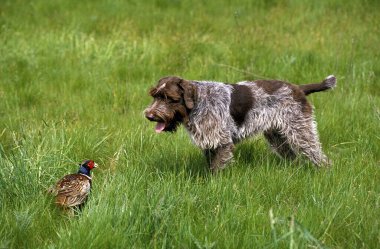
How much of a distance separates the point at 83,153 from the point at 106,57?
11.8 feet

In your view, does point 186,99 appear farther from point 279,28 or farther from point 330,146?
point 279,28

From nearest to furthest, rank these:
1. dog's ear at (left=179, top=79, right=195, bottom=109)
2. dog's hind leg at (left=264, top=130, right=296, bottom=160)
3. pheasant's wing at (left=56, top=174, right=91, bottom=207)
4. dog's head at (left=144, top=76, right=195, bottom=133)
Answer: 1. pheasant's wing at (left=56, top=174, right=91, bottom=207)
2. dog's head at (left=144, top=76, right=195, bottom=133)
3. dog's ear at (left=179, top=79, right=195, bottom=109)
4. dog's hind leg at (left=264, top=130, right=296, bottom=160)

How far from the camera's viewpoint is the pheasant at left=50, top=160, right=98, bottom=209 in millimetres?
4516

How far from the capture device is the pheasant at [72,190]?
4.52 metres

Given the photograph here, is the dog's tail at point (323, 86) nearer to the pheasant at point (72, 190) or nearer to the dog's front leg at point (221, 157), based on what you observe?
the dog's front leg at point (221, 157)

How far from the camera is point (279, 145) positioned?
6109mm

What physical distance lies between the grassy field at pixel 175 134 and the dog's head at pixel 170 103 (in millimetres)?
485

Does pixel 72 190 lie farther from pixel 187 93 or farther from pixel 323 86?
pixel 323 86

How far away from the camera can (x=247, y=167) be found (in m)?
5.47

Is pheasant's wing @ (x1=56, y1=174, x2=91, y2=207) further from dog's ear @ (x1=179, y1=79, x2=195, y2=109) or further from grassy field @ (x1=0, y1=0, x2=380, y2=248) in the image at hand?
dog's ear @ (x1=179, y1=79, x2=195, y2=109)

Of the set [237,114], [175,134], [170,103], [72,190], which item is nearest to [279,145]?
[237,114]

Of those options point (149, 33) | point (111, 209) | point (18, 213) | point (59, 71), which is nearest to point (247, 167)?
point (111, 209)

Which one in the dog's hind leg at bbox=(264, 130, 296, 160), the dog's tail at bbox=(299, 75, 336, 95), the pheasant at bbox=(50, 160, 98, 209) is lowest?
the dog's hind leg at bbox=(264, 130, 296, 160)

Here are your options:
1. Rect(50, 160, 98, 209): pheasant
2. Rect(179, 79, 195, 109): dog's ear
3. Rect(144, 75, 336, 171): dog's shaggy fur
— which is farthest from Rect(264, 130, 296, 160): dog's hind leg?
Rect(50, 160, 98, 209): pheasant
